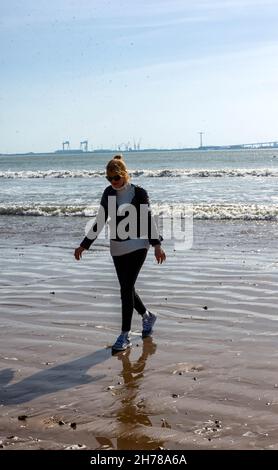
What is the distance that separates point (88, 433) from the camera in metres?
4.06

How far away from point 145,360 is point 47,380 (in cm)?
97

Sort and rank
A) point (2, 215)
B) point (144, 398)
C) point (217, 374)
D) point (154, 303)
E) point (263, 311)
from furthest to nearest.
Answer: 1. point (2, 215)
2. point (154, 303)
3. point (263, 311)
4. point (217, 374)
5. point (144, 398)

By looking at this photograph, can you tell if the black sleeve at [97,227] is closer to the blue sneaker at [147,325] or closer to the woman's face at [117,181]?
the woman's face at [117,181]

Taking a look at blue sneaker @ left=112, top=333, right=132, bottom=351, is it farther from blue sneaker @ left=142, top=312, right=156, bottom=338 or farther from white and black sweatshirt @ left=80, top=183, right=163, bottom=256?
white and black sweatshirt @ left=80, top=183, right=163, bottom=256

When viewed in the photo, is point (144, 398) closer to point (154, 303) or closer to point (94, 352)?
point (94, 352)

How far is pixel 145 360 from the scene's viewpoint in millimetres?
5586

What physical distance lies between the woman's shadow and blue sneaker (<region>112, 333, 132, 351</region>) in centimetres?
25

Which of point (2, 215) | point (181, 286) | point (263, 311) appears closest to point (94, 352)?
point (263, 311)

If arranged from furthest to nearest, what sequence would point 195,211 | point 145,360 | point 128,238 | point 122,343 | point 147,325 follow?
point 195,211, point 147,325, point 128,238, point 122,343, point 145,360

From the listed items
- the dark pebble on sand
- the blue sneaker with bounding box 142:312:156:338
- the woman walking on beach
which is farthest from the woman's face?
the dark pebble on sand

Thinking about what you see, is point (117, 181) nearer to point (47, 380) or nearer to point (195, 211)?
point (47, 380)

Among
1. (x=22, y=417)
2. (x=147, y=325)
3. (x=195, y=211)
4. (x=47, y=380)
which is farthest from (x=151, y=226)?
(x=195, y=211)

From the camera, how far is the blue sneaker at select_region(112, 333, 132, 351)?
19.2 ft
